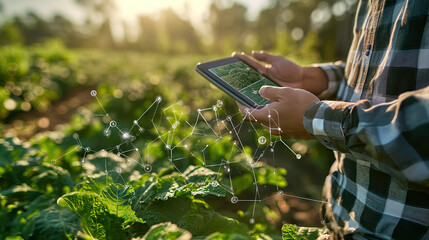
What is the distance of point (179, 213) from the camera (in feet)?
3.67

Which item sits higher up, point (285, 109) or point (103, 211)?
point (285, 109)

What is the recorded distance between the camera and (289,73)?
159cm

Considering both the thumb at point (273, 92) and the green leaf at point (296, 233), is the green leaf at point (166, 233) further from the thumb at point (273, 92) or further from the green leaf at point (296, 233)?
the thumb at point (273, 92)

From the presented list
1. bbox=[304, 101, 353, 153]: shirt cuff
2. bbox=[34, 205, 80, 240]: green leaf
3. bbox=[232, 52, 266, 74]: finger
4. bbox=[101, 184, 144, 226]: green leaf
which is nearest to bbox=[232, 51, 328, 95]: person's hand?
bbox=[232, 52, 266, 74]: finger

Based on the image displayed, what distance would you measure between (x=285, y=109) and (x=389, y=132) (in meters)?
0.38

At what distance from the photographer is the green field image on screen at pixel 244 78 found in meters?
1.21

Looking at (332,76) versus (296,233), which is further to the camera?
(332,76)

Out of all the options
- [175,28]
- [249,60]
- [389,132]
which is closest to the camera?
[389,132]

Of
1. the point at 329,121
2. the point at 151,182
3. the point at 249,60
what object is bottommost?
the point at 151,182

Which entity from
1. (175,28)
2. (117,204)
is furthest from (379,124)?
(175,28)

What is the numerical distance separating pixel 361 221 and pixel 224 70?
85 cm

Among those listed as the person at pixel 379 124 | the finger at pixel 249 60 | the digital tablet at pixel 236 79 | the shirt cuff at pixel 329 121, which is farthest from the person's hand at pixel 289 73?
the shirt cuff at pixel 329 121

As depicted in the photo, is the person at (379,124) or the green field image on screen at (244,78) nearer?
the person at (379,124)

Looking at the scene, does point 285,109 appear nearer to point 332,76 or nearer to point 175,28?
point 332,76
